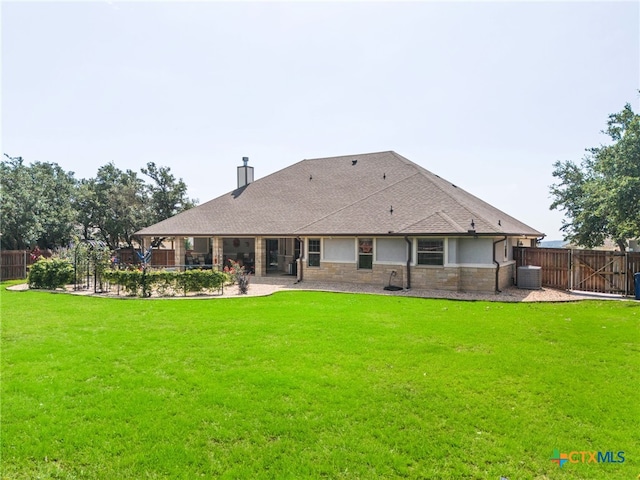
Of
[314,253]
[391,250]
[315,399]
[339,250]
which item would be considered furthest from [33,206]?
[315,399]

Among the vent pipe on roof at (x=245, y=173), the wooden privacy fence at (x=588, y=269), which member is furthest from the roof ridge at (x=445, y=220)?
the vent pipe on roof at (x=245, y=173)

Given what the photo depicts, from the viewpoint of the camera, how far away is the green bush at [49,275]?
16406mm

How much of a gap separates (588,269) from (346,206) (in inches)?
436

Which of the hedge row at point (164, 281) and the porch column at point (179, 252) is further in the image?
the porch column at point (179, 252)

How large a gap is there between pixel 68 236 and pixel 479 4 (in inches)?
1115

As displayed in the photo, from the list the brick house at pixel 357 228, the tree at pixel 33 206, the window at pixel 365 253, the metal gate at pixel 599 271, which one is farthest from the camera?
the tree at pixel 33 206

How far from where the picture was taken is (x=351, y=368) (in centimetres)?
616

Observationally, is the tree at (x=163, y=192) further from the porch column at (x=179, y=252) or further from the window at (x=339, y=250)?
the window at (x=339, y=250)

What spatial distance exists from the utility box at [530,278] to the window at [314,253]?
9154 millimetres

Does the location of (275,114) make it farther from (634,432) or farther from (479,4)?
(634,432)

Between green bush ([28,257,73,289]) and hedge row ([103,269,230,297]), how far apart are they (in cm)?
329

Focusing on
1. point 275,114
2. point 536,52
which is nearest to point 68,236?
point 275,114

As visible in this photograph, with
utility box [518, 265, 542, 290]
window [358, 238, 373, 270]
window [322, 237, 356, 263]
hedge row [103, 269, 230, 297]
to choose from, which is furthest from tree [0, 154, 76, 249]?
utility box [518, 265, 542, 290]

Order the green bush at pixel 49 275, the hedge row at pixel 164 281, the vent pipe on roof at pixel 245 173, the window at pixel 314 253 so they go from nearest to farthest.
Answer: the hedge row at pixel 164 281 → the green bush at pixel 49 275 → the window at pixel 314 253 → the vent pipe on roof at pixel 245 173
